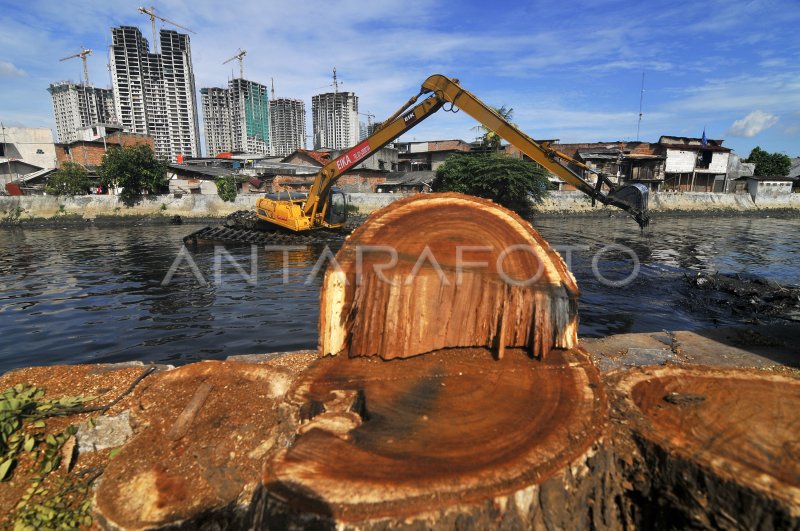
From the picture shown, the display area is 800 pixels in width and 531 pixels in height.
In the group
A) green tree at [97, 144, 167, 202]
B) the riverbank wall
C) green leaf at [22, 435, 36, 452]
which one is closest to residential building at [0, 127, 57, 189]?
the riverbank wall

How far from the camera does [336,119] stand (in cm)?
10144

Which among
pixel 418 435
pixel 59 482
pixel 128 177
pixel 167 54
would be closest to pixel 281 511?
pixel 418 435

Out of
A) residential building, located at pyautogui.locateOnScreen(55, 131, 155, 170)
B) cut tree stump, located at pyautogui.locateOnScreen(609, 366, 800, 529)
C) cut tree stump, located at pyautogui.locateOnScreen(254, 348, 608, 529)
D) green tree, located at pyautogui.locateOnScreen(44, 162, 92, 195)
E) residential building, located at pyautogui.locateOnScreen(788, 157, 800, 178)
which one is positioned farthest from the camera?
residential building, located at pyautogui.locateOnScreen(788, 157, 800, 178)

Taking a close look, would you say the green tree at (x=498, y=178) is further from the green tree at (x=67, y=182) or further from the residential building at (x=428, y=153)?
the green tree at (x=67, y=182)

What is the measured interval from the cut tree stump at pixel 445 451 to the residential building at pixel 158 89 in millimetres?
98253

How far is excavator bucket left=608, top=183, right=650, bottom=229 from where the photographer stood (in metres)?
9.40

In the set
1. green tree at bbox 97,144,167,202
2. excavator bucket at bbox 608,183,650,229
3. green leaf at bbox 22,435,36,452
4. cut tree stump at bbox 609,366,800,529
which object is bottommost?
green leaf at bbox 22,435,36,452

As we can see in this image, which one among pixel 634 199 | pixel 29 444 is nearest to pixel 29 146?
pixel 29 444

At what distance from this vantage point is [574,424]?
197cm

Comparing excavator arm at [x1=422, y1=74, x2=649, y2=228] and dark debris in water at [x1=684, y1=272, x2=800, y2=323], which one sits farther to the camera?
excavator arm at [x1=422, y1=74, x2=649, y2=228]

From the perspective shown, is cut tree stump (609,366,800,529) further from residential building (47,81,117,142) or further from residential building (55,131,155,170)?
residential building (47,81,117,142)

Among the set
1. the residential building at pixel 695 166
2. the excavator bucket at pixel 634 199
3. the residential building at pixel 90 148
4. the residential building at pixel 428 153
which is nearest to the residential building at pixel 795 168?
the residential building at pixel 695 166

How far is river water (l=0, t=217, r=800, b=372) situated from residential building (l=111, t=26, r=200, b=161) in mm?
81898

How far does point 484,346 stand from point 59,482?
3100 mm
